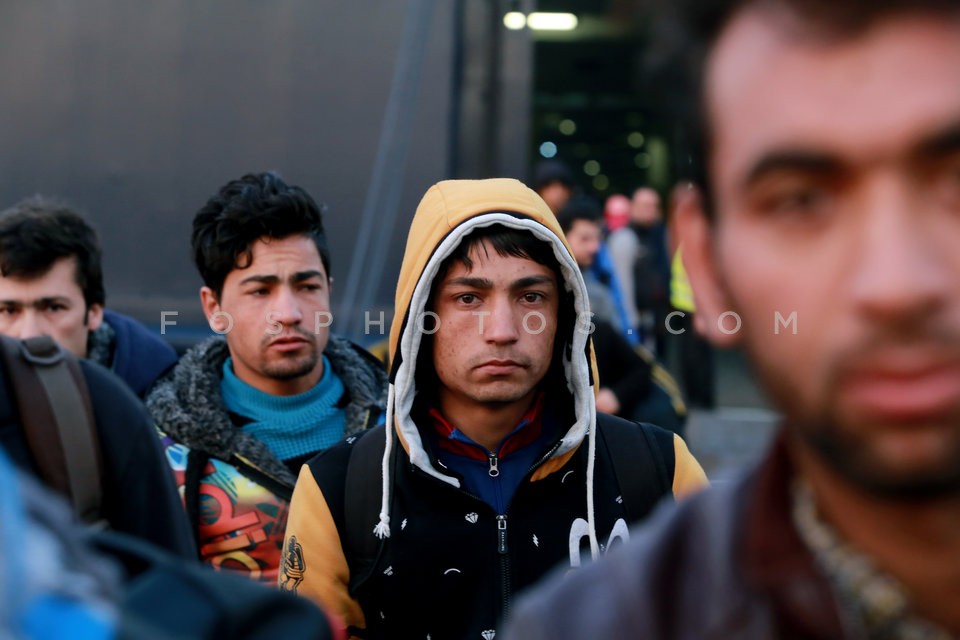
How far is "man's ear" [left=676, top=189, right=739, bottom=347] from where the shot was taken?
1423 mm

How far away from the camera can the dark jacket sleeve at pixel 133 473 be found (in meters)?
2.63

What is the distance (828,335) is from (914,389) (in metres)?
0.10

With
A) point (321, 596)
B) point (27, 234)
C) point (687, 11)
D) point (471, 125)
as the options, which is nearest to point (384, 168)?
point (471, 125)

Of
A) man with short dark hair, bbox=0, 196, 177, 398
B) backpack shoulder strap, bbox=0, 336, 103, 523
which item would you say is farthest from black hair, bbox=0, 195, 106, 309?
backpack shoulder strap, bbox=0, 336, 103, 523

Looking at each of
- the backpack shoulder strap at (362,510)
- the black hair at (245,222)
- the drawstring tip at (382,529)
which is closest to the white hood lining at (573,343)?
the backpack shoulder strap at (362,510)

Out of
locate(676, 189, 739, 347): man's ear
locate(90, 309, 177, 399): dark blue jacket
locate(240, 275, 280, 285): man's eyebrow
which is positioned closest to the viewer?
locate(676, 189, 739, 347): man's ear

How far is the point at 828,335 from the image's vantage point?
46.4 inches

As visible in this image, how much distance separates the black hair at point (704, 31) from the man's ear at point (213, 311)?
114 inches

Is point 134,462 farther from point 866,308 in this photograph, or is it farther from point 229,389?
point 866,308

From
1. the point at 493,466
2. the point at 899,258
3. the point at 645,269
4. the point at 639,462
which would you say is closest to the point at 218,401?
the point at 493,466

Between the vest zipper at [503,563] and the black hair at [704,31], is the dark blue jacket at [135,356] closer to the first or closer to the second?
the vest zipper at [503,563]

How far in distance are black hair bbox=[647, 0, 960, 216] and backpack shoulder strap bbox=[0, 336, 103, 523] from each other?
5.21 ft

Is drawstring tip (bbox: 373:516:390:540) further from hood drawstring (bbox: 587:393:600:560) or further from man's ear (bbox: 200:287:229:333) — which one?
man's ear (bbox: 200:287:229:333)

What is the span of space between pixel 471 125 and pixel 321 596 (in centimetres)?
508
